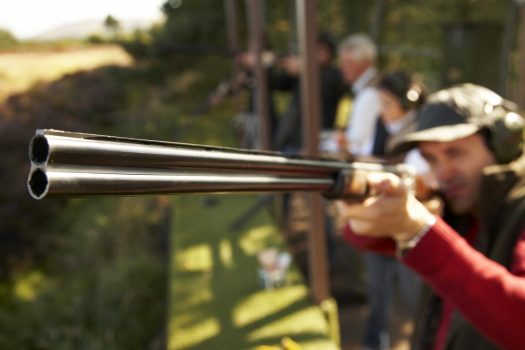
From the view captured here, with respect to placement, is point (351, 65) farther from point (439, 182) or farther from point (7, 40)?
point (7, 40)

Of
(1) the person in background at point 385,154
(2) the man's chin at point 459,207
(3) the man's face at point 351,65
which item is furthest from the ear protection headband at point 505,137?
(3) the man's face at point 351,65

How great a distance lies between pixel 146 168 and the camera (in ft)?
2.26

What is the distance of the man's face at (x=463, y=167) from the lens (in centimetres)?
142

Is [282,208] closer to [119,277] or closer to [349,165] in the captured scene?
[119,277]

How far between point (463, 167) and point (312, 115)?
132 cm

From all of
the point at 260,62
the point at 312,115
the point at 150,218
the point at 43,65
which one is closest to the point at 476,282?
the point at 312,115

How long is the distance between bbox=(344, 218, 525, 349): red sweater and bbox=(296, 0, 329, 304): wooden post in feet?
4.47

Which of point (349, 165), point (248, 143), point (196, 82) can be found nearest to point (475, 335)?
point (349, 165)

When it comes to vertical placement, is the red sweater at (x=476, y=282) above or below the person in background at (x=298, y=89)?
below

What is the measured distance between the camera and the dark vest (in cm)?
121

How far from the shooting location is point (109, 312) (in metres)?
3.61

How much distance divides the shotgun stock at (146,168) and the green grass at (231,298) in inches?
65.4

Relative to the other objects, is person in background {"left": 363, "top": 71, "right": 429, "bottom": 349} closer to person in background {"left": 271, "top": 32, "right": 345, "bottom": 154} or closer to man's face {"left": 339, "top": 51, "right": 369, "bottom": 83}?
man's face {"left": 339, "top": 51, "right": 369, "bottom": 83}

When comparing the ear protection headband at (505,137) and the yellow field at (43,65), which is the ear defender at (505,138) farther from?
the yellow field at (43,65)
